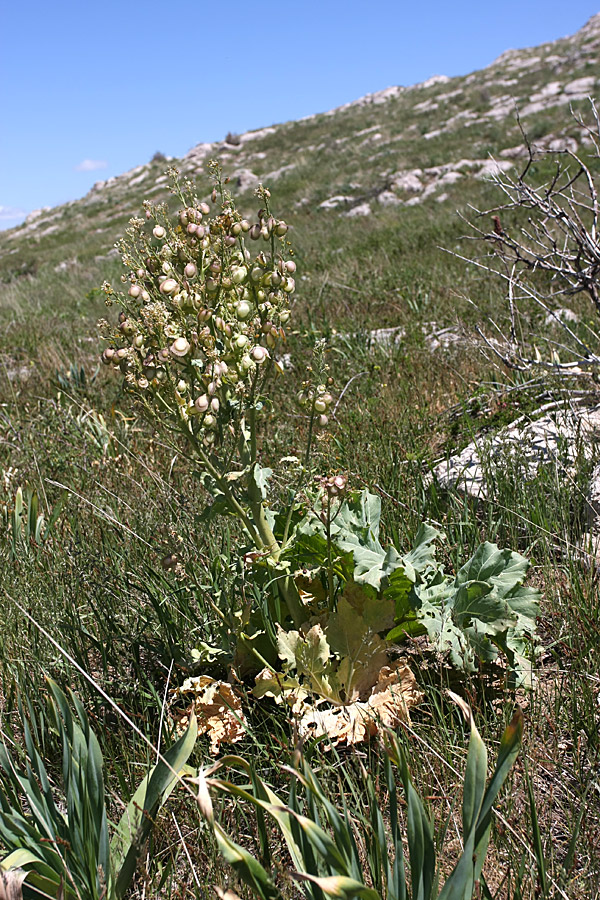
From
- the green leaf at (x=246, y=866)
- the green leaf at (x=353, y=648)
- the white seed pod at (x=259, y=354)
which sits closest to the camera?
the green leaf at (x=246, y=866)

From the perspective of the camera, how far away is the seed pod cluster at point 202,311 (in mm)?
1600

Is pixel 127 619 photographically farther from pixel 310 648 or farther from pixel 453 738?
pixel 453 738

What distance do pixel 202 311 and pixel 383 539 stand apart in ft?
3.83

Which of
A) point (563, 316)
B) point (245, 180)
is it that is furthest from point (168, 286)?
point (245, 180)

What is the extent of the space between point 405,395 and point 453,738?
2290 mm

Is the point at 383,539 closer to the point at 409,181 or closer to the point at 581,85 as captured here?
the point at 409,181

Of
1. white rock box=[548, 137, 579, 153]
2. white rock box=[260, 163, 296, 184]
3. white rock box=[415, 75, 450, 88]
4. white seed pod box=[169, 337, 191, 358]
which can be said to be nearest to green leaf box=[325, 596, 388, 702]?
white seed pod box=[169, 337, 191, 358]

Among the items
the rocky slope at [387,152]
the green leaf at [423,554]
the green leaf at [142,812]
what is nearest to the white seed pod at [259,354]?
the green leaf at [423,554]

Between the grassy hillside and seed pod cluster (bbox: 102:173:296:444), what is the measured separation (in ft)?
0.81

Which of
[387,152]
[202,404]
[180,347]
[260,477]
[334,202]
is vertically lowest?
[260,477]

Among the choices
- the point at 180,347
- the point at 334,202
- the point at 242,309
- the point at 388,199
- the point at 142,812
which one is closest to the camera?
the point at 142,812

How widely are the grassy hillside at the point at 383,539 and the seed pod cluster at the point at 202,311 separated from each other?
0.25 metres

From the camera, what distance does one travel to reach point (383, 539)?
235cm

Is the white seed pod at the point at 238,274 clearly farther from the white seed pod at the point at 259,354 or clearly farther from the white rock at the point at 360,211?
the white rock at the point at 360,211
